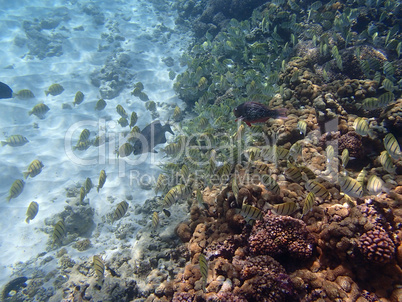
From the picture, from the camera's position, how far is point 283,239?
9.53 feet

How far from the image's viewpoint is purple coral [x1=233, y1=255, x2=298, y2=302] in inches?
97.8

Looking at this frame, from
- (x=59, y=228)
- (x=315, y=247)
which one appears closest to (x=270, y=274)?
(x=315, y=247)

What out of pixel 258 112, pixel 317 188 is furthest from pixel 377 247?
pixel 258 112

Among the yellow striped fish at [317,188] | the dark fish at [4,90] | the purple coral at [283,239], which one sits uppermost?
the dark fish at [4,90]

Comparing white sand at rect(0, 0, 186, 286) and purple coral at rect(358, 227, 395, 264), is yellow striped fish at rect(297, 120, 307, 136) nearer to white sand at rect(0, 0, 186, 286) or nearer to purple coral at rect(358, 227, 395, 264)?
purple coral at rect(358, 227, 395, 264)

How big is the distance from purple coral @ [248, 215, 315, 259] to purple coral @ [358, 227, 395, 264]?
0.59 metres

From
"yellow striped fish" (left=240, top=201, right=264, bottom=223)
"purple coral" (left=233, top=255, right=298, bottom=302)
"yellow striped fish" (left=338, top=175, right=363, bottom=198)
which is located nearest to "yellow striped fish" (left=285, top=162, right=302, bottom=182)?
"yellow striped fish" (left=338, top=175, right=363, bottom=198)

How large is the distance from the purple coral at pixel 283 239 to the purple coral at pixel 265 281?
15cm

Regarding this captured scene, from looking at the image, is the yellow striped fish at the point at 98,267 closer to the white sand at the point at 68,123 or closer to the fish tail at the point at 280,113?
the white sand at the point at 68,123

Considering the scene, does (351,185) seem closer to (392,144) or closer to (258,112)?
(392,144)

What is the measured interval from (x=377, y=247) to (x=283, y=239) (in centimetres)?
99

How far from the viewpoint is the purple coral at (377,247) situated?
7.84ft

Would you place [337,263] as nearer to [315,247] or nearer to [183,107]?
[315,247]

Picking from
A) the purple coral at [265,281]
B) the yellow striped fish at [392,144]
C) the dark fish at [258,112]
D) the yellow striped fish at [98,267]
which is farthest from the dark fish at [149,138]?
the yellow striped fish at [392,144]
